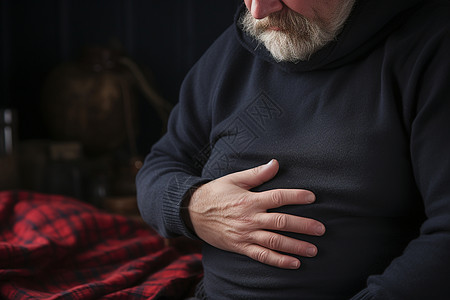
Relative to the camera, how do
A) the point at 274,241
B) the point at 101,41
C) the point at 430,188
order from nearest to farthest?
1. the point at 430,188
2. the point at 274,241
3. the point at 101,41

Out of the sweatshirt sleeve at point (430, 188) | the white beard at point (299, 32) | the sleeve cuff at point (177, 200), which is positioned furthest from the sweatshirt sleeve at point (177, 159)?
the sweatshirt sleeve at point (430, 188)

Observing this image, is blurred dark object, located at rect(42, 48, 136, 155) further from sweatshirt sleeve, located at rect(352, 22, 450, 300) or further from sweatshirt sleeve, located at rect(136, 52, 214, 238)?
sweatshirt sleeve, located at rect(352, 22, 450, 300)

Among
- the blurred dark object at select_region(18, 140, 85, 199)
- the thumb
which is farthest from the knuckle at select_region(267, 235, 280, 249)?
the blurred dark object at select_region(18, 140, 85, 199)

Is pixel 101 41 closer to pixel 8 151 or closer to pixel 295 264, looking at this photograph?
pixel 8 151

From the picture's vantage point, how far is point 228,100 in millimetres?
1127

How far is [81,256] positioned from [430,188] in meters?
0.88

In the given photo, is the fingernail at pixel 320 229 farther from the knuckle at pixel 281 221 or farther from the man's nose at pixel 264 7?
the man's nose at pixel 264 7

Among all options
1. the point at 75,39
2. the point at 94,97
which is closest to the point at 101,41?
the point at 75,39

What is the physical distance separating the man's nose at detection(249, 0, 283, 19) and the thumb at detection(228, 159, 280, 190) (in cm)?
25

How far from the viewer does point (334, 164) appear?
37.0 inches

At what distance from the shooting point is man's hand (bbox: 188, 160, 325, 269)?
0.94 m

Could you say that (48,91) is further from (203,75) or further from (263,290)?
(263,290)

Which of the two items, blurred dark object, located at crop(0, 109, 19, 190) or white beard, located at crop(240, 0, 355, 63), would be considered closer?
white beard, located at crop(240, 0, 355, 63)

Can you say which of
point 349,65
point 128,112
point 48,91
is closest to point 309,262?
point 349,65
